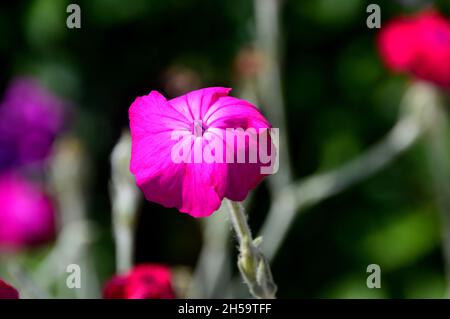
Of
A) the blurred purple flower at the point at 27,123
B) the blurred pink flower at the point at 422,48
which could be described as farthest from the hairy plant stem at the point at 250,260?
the blurred purple flower at the point at 27,123

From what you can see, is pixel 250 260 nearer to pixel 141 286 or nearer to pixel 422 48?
pixel 141 286

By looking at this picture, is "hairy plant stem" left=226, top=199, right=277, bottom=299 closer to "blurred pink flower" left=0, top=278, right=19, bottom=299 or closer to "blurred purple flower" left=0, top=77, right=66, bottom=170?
"blurred pink flower" left=0, top=278, right=19, bottom=299

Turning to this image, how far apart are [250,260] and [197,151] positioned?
0.27 ft

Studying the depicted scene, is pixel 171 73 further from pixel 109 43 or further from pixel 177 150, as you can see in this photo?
pixel 177 150

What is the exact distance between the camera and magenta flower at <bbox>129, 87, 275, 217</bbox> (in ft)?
1.52

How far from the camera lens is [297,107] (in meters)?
1.43

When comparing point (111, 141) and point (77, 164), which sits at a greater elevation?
point (111, 141)

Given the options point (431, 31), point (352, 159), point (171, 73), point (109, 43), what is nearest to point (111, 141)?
point (109, 43)

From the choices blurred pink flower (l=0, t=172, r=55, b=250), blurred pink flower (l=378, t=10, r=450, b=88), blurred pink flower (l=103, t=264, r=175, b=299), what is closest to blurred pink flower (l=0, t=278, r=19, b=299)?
blurred pink flower (l=103, t=264, r=175, b=299)

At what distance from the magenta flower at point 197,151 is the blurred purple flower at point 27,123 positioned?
0.75 meters

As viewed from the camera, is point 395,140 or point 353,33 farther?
point 353,33

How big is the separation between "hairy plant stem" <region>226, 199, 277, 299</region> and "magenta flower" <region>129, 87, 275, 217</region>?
0.10 feet

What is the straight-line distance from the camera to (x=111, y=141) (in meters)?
1.39

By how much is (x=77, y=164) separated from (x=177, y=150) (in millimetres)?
567
